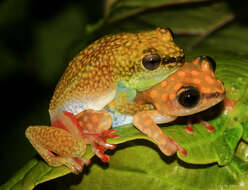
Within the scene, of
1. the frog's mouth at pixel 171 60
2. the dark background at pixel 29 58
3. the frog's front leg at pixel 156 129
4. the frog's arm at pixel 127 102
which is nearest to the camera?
the frog's front leg at pixel 156 129

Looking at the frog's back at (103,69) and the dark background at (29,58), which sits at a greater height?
the frog's back at (103,69)

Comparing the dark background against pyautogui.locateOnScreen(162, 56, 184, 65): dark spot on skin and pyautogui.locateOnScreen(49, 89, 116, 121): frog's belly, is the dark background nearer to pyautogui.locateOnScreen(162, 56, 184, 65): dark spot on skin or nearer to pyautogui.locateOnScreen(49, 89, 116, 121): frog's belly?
pyautogui.locateOnScreen(49, 89, 116, 121): frog's belly

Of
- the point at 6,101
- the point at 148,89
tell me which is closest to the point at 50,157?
the point at 148,89

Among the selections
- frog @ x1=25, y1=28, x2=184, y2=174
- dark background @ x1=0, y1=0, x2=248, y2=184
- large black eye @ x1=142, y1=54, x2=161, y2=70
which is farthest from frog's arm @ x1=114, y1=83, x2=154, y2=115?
dark background @ x1=0, y1=0, x2=248, y2=184

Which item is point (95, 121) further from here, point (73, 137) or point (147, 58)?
point (147, 58)

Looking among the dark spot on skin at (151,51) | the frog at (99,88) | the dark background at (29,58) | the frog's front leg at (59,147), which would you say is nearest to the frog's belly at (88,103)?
the frog at (99,88)

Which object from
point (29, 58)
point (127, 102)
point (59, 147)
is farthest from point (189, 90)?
point (29, 58)

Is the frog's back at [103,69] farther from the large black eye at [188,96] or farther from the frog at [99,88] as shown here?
the large black eye at [188,96]

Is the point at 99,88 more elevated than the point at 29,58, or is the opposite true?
the point at 99,88
